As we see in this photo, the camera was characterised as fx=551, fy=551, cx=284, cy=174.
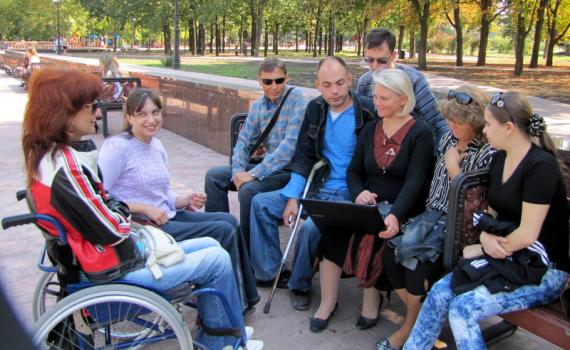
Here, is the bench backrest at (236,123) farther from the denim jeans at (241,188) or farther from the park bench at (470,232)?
the park bench at (470,232)

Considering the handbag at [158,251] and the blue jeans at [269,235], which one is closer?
the handbag at [158,251]

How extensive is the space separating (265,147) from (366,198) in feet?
3.85

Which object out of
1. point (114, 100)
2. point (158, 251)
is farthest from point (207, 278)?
point (114, 100)

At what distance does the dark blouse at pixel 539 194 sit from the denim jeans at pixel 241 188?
1.70 meters

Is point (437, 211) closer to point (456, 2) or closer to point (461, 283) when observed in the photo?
point (461, 283)

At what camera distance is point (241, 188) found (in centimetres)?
398

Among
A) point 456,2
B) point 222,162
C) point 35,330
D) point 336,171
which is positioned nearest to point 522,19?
point 456,2

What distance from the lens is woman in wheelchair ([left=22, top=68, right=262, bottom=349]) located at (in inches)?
87.6

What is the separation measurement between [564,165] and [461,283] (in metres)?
Result: 0.85

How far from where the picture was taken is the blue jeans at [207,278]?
8.20 ft

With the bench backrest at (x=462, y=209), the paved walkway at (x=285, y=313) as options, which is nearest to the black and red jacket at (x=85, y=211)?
the paved walkway at (x=285, y=313)

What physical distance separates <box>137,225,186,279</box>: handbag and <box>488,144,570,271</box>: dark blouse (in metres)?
1.54

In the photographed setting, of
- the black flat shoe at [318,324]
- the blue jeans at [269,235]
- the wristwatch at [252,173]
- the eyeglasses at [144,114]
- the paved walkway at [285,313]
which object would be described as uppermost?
the eyeglasses at [144,114]

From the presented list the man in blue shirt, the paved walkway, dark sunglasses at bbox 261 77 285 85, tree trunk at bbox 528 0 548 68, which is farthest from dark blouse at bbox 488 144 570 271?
tree trunk at bbox 528 0 548 68
